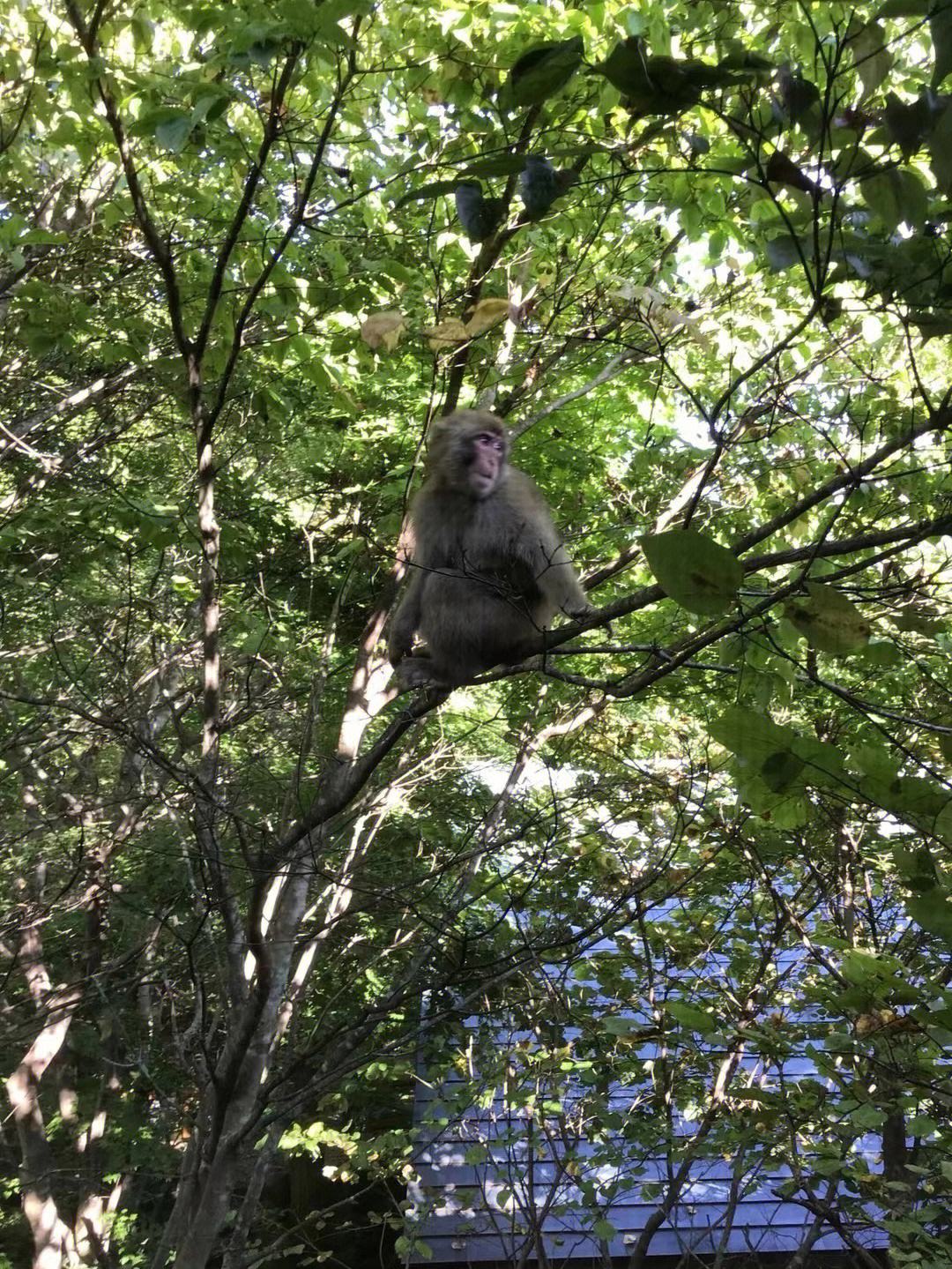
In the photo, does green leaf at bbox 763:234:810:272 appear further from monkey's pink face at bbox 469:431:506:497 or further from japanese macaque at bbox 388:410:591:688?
monkey's pink face at bbox 469:431:506:497

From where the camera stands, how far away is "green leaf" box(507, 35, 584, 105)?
3.81ft

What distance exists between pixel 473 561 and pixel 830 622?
9.77 ft

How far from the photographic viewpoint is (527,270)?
16.3 feet

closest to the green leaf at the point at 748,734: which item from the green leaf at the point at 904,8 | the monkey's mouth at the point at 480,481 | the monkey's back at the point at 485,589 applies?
the green leaf at the point at 904,8

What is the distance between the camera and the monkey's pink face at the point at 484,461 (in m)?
4.54

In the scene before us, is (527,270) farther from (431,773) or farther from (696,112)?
(431,773)

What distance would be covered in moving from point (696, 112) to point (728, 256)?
136 centimetres

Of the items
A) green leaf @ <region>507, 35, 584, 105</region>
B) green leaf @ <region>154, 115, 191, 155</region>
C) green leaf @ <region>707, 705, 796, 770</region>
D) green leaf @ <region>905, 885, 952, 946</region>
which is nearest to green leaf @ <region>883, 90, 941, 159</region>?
green leaf @ <region>507, 35, 584, 105</region>

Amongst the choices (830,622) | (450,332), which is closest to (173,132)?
(450,332)

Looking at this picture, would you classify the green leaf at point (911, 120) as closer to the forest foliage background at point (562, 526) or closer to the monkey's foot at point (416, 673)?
the forest foliage background at point (562, 526)

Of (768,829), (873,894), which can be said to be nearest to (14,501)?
(768,829)

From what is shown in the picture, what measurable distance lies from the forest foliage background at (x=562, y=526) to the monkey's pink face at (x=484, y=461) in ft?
1.03

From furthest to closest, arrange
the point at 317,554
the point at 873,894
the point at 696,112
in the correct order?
1. the point at 317,554
2. the point at 873,894
3. the point at 696,112

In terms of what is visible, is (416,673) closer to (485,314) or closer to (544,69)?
(485,314)
